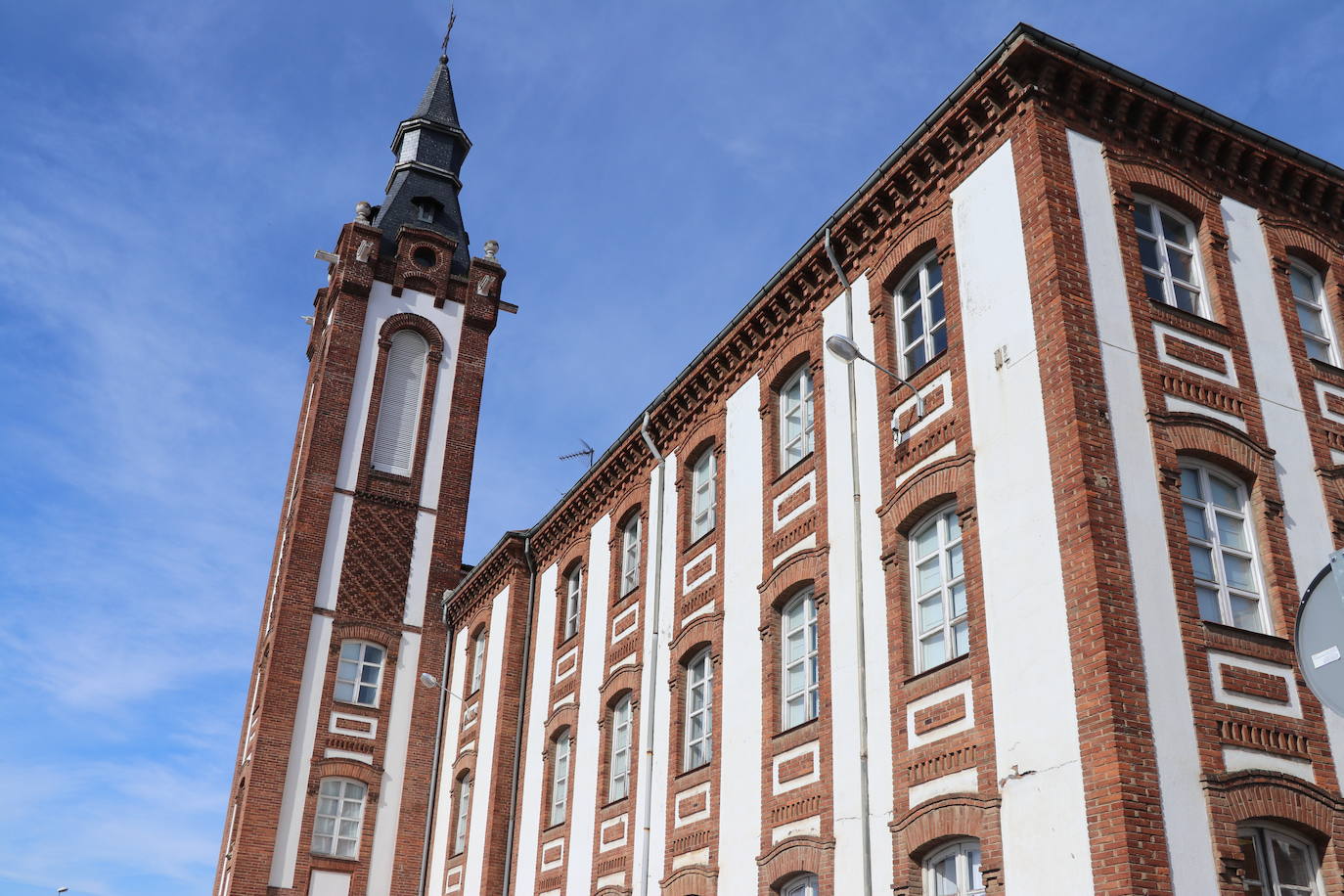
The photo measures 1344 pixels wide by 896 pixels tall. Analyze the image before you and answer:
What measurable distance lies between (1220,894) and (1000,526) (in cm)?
375

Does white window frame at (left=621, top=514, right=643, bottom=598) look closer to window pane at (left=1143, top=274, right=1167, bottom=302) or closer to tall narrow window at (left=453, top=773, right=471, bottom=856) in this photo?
tall narrow window at (left=453, top=773, right=471, bottom=856)

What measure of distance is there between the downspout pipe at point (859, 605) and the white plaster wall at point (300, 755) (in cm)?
1747

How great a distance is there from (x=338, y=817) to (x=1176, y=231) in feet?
70.9

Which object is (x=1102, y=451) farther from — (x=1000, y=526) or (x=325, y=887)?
(x=325, y=887)

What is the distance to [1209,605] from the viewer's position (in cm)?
1198

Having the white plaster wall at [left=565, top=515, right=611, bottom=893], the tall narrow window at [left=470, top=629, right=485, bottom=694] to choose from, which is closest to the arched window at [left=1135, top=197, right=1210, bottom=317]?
the white plaster wall at [left=565, top=515, right=611, bottom=893]

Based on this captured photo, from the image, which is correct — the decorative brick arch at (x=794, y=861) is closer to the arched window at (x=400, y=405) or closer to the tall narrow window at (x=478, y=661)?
the tall narrow window at (x=478, y=661)

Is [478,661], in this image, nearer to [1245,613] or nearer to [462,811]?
[462,811]

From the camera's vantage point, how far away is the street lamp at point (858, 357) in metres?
13.3

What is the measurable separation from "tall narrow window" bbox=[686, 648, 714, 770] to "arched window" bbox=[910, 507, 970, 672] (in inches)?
181

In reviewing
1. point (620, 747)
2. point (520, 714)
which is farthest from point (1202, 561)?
point (520, 714)

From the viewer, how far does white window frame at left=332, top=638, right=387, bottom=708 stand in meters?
29.1

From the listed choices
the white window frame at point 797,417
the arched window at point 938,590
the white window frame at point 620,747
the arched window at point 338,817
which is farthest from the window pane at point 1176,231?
the arched window at point 338,817

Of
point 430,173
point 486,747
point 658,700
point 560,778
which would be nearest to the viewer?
point 658,700
